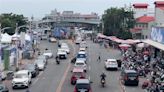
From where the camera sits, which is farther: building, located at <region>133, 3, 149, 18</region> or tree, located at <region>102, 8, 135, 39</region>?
building, located at <region>133, 3, 149, 18</region>

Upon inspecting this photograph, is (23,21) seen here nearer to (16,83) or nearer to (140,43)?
(140,43)

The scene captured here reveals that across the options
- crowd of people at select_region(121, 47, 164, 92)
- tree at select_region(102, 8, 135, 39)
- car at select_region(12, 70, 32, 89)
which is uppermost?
car at select_region(12, 70, 32, 89)

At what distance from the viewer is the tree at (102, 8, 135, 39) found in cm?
12286

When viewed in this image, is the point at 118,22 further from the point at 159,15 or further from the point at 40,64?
the point at 40,64

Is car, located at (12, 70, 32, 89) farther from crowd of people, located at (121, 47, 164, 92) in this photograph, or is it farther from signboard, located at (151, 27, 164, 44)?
signboard, located at (151, 27, 164, 44)

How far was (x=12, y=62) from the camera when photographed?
205 ft

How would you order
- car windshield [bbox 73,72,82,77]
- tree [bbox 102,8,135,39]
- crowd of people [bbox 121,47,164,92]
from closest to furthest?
1. crowd of people [bbox 121,47,164,92]
2. car windshield [bbox 73,72,82,77]
3. tree [bbox 102,8,135,39]

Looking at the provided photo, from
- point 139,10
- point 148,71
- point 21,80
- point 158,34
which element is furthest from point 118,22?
point 21,80

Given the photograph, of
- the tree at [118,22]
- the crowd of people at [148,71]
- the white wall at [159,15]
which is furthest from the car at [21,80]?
the tree at [118,22]

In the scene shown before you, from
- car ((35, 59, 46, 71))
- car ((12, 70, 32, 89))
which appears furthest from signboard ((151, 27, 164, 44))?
car ((12, 70, 32, 89))

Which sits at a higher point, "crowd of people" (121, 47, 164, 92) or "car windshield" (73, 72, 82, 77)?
"car windshield" (73, 72, 82, 77)

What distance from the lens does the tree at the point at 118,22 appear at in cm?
12286

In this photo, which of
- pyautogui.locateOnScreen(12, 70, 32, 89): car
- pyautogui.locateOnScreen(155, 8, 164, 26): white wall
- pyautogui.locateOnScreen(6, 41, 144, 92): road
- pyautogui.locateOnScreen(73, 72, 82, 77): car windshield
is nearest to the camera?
pyautogui.locateOnScreen(6, 41, 144, 92): road

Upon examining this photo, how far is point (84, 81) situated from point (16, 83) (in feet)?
26.7
